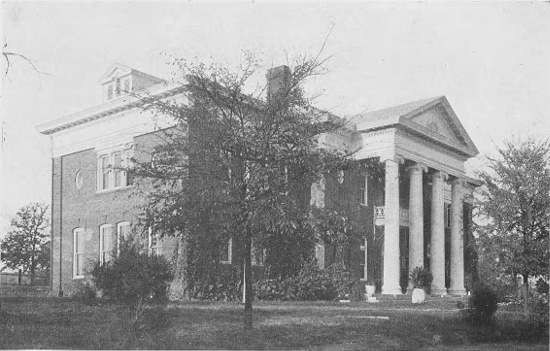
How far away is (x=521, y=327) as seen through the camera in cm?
1567

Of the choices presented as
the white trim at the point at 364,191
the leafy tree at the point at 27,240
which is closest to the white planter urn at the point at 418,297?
the white trim at the point at 364,191

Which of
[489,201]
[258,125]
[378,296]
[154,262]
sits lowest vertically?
[378,296]

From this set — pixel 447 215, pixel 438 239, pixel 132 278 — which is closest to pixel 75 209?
pixel 438 239

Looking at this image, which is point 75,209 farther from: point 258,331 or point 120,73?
point 258,331

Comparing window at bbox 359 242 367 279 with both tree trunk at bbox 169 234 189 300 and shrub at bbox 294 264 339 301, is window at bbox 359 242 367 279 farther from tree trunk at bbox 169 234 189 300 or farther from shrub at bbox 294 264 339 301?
tree trunk at bbox 169 234 189 300

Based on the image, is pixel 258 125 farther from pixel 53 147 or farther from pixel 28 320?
pixel 53 147

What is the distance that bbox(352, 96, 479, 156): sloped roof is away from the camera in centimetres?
3048

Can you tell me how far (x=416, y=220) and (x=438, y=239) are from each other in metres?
2.63

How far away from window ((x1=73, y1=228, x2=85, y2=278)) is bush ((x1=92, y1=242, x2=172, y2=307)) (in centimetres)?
2002

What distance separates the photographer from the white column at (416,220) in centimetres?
3192

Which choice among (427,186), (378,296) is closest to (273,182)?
(378,296)

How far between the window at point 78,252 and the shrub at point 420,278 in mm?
14834

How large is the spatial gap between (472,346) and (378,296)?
15771 mm

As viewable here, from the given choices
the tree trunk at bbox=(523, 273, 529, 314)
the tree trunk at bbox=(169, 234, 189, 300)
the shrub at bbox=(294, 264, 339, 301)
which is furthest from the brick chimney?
the shrub at bbox=(294, 264, 339, 301)
